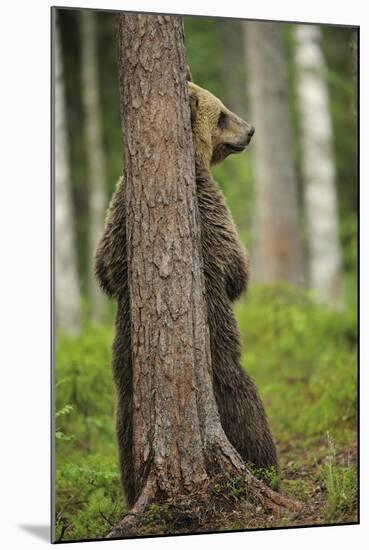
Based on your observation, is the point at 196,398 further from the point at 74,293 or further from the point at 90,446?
the point at 74,293

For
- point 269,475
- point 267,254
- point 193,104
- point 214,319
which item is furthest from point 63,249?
point 269,475

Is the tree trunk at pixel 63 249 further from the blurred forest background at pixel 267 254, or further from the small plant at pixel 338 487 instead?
the small plant at pixel 338 487

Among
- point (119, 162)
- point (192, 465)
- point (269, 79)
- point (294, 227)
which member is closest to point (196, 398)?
point (192, 465)

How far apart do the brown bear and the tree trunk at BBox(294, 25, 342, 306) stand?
21.6 feet

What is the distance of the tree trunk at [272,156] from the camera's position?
36.7 feet

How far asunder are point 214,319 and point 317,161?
290 inches

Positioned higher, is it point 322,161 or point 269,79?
point 269,79

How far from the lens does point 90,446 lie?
22.4ft

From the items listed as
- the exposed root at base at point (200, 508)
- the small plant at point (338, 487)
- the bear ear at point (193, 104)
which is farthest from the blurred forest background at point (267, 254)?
the bear ear at point (193, 104)

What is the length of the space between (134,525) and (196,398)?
826 millimetres

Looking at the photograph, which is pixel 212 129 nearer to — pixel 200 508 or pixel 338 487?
pixel 200 508

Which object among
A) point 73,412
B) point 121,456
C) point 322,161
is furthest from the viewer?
point 322,161

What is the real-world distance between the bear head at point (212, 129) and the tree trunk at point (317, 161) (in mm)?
6391

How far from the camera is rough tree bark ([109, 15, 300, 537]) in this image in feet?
16.5
